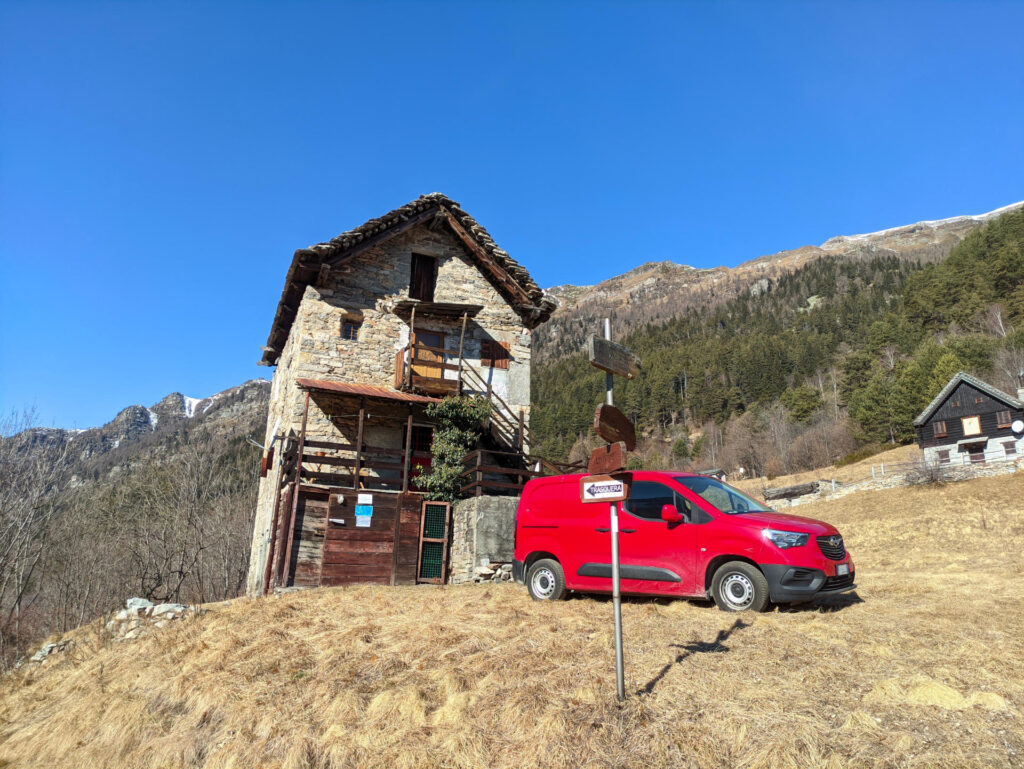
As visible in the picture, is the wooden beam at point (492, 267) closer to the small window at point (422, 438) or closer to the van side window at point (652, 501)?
the small window at point (422, 438)

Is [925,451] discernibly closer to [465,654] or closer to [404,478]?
[404,478]

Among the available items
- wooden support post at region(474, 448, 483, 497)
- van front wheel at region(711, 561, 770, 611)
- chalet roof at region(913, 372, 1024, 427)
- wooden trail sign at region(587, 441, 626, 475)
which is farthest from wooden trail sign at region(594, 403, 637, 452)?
chalet roof at region(913, 372, 1024, 427)

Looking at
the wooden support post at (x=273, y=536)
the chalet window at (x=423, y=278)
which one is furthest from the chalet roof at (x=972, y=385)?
the wooden support post at (x=273, y=536)

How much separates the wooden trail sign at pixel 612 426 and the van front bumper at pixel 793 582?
3.37 meters

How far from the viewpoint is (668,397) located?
96.4m

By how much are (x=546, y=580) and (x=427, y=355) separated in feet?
37.2

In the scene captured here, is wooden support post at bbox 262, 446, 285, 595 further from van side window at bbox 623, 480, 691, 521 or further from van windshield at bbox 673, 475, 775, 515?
van windshield at bbox 673, 475, 775, 515

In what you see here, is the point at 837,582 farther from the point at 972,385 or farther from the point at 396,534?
the point at 972,385

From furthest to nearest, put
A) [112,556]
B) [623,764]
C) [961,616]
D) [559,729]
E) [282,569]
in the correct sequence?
[112,556]
[282,569]
[961,616]
[559,729]
[623,764]

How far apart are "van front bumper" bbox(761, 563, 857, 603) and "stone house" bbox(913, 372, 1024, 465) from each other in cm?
3652

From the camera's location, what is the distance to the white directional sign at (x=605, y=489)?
5.82 m

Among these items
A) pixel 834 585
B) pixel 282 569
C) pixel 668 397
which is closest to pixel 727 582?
pixel 834 585

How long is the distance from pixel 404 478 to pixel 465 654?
33.1 ft

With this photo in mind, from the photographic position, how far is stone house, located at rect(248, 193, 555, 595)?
1611cm
